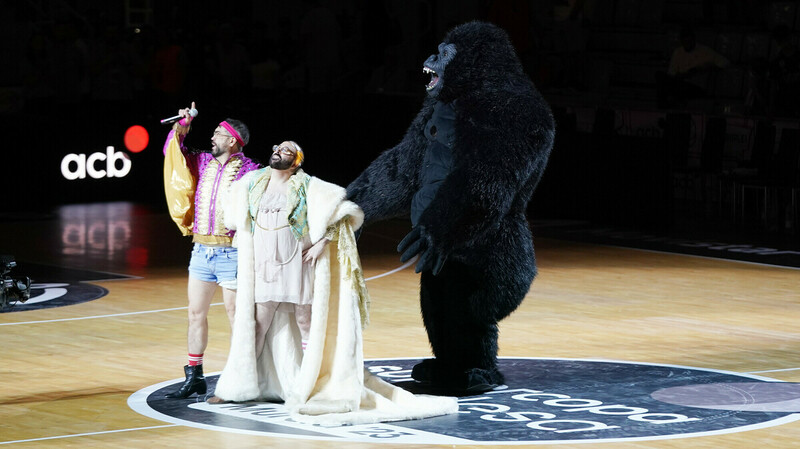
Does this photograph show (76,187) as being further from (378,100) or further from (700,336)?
(700,336)

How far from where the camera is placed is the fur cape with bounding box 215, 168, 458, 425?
8.70 m

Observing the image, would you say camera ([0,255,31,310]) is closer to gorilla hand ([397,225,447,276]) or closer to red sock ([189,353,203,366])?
red sock ([189,353,203,366])

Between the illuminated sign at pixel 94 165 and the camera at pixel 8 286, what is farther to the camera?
the illuminated sign at pixel 94 165

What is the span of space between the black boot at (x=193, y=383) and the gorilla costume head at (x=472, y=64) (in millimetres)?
2071

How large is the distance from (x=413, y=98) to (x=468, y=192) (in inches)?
456

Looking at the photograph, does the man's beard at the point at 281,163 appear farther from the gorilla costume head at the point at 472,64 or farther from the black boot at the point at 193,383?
the black boot at the point at 193,383

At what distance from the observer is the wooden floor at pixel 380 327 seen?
8586 mm

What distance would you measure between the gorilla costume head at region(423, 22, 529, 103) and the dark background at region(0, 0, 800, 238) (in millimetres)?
8442

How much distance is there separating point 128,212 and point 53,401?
973cm

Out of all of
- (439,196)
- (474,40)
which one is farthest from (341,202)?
(474,40)

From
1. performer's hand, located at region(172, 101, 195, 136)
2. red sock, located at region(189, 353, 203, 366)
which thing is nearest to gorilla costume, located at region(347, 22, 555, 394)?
performer's hand, located at region(172, 101, 195, 136)

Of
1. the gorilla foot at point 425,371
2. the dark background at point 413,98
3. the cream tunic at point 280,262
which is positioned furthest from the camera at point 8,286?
the dark background at point 413,98

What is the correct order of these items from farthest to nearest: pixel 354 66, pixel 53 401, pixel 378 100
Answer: pixel 354 66 → pixel 378 100 → pixel 53 401

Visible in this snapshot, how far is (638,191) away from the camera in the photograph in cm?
1803
